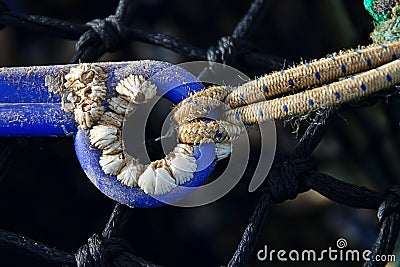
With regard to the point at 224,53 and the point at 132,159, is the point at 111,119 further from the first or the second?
the point at 224,53

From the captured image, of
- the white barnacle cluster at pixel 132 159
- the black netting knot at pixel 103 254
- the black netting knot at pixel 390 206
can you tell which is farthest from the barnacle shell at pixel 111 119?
the black netting knot at pixel 390 206

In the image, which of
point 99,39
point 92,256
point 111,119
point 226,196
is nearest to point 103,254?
point 92,256

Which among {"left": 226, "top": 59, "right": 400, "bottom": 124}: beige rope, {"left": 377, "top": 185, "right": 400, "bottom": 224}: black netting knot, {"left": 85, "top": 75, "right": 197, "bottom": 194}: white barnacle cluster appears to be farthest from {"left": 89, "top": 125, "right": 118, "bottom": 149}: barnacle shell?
{"left": 377, "top": 185, "right": 400, "bottom": 224}: black netting knot

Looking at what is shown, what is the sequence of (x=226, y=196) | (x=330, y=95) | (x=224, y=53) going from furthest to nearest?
(x=226, y=196) < (x=224, y=53) < (x=330, y=95)

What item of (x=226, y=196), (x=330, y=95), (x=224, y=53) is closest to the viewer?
(x=330, y=95)

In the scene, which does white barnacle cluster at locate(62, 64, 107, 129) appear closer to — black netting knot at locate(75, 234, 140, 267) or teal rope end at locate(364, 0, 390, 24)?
black netting knot at locate(75, 234, 140, 267)

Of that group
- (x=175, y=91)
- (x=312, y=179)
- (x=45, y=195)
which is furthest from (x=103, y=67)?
(x=45, y=195)

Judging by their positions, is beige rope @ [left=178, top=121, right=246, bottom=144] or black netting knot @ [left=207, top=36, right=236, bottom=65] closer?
beige rope @ [left=178, top=121, right=246, bottom=144]
